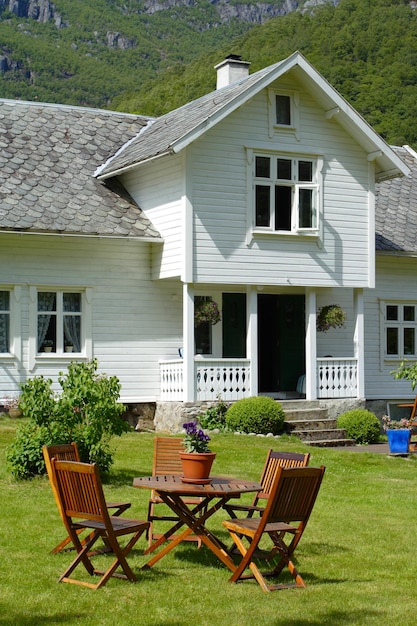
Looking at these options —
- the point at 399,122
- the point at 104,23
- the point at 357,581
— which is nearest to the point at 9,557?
the point at 357,581

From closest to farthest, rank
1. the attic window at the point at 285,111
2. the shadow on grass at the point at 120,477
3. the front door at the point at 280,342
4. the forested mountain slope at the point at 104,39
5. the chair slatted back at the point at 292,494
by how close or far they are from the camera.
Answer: the chair slatted back at the point at 292,494 < the shadow on grass at the point at 120,477 < the attic window at the point at 285,111 < the front door at the point at 280,342 < the forested mountain slope at the point at 104,39

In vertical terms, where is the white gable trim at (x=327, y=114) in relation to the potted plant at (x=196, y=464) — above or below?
above

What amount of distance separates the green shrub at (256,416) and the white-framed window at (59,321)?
349 cm

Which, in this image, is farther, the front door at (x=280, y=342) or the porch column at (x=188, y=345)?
the front door at (x=280, y=342)

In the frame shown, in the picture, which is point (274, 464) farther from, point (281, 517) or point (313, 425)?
point (313, 425)

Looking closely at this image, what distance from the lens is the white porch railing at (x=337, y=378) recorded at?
22047 mm

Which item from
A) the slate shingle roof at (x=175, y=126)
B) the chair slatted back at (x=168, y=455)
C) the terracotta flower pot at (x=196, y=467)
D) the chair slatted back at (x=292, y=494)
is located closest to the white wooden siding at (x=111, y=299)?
the slate shingle roof at (x=175, y=126)

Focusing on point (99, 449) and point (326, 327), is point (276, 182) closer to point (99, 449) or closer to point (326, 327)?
point (326, 327)

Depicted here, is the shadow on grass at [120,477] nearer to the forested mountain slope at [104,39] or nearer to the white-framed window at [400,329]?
the white-framed window at [400,329]

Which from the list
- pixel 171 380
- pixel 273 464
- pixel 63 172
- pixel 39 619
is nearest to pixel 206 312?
pixel 171 380

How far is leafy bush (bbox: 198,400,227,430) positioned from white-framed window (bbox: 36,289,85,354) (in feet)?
9.47

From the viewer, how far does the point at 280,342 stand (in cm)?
2348

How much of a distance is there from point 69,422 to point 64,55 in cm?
7688

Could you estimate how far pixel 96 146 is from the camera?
2369cm
